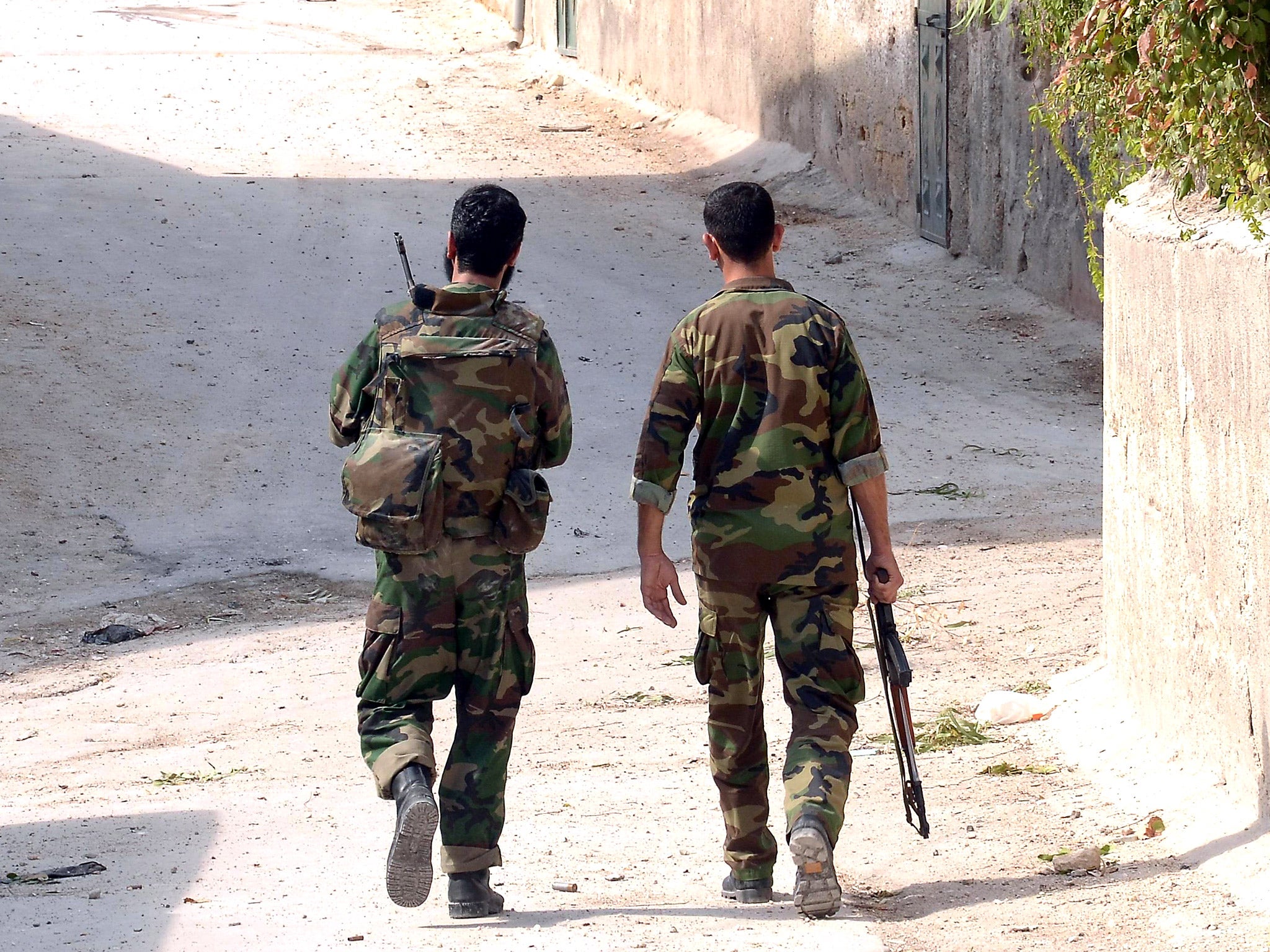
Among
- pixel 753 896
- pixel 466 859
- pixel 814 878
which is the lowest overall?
pixel 753 896

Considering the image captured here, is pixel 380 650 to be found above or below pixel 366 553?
above

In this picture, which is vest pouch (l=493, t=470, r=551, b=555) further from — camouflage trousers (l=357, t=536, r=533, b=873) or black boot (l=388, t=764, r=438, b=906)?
black boot (l=388, t=764, r=438, b=906)

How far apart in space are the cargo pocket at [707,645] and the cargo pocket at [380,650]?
0.70m

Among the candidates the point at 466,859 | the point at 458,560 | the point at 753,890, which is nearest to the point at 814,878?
the point at 753,890

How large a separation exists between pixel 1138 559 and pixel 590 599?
343 cm

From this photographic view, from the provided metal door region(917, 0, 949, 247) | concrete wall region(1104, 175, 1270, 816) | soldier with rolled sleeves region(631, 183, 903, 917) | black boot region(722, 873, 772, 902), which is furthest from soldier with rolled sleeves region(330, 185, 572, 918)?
metal door region(917, 0, 949, 247)

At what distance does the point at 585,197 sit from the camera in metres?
14.7

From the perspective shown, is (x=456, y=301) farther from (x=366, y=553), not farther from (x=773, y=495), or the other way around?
(x=366, y=553)

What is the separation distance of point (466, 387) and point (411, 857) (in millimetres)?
1069

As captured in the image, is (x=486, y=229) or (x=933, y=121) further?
(x=933, y=121)

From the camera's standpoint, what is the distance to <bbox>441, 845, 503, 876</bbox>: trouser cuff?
12.0 feet

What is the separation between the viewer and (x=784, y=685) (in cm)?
364

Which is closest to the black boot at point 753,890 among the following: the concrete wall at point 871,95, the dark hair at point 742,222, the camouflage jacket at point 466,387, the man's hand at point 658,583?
the man's hand at point 658,583

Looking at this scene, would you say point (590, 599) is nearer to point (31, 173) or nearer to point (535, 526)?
point (535, 526)
